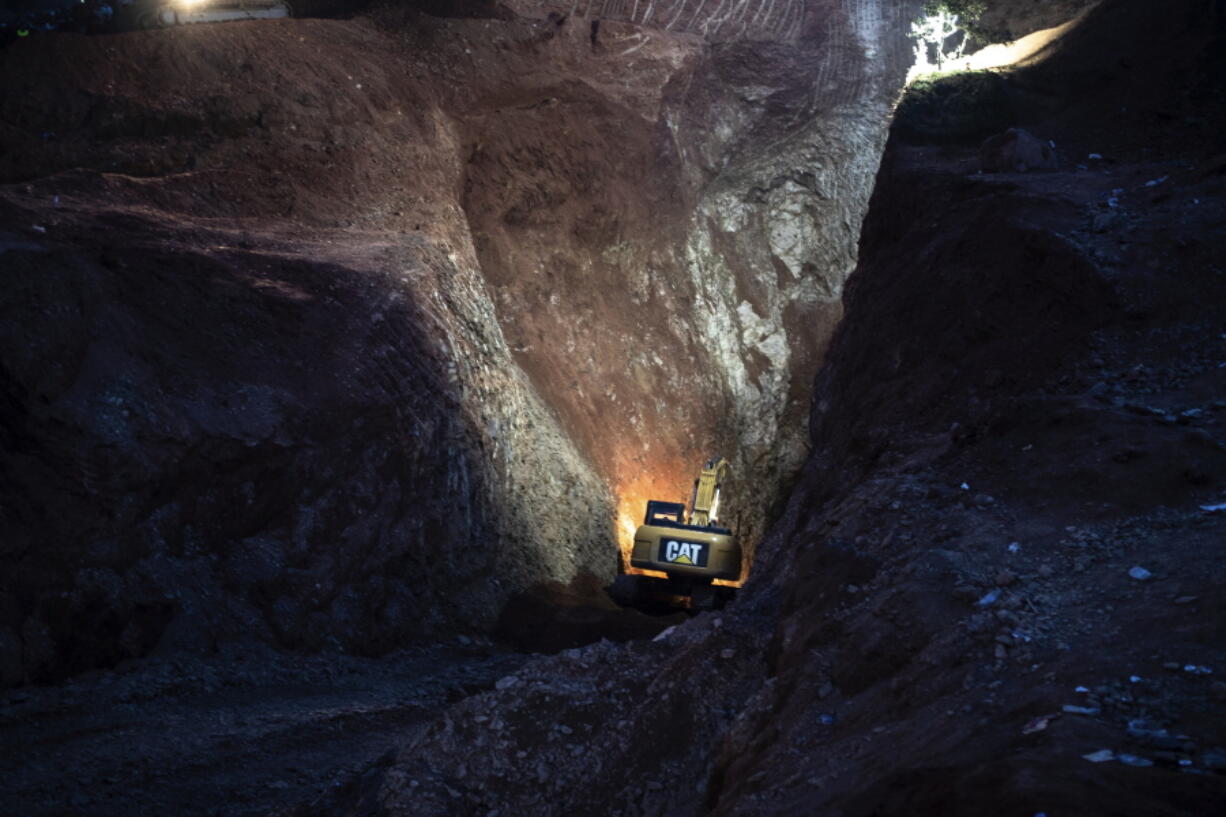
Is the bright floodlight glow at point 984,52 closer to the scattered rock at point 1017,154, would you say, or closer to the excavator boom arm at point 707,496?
the scattered rock at point 1017,154

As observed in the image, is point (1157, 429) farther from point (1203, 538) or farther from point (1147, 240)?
point (1147, 240)

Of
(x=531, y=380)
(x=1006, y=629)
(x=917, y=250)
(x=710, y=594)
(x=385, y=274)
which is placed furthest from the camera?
(x=531, y=380)

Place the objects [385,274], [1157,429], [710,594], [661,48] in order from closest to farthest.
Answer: [1157,429] < [385,274] < [710,594] < [661,48]

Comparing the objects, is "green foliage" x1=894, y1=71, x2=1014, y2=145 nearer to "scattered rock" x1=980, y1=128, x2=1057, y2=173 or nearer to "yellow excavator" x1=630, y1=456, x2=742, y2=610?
"scattered rock" x1=980, y1=128, x2=1057, y2=173

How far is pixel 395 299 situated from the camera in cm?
1639

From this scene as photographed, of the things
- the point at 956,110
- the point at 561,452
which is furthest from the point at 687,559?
the point at 956,110

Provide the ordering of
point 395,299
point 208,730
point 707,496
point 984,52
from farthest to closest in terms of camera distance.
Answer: point 984,52
point 707,496
point 395,299
point 208,730

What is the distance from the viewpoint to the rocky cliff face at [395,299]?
12375 mm

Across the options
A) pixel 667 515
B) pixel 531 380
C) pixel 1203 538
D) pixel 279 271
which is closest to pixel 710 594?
pixel 667 515

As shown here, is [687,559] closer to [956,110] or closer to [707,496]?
[707,496]

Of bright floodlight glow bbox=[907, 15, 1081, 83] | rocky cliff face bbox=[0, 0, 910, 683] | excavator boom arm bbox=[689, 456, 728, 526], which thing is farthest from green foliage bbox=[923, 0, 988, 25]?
excavator boom arm bbox=[689, 456, 728, 526]

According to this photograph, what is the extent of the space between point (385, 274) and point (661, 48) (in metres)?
11.2

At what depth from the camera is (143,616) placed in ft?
39.2

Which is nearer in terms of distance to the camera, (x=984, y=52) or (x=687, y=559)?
(x=687, y=559)
